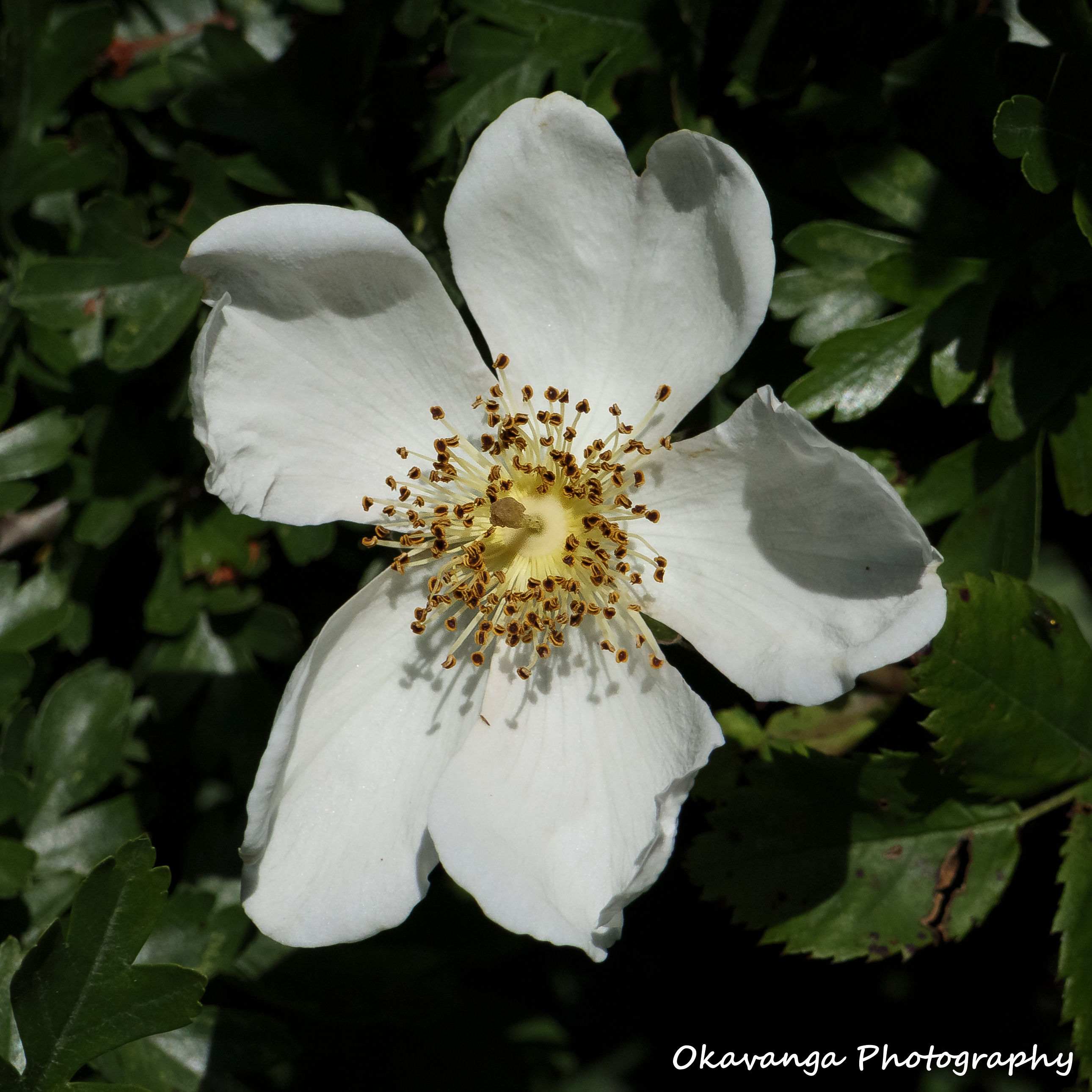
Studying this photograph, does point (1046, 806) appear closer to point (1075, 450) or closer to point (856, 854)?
point (856, 854)

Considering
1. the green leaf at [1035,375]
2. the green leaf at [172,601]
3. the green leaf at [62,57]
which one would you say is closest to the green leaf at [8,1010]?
the green leaf at [172,601]

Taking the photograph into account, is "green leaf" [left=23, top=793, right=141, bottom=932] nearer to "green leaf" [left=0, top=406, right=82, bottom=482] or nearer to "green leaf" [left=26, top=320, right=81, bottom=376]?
"green leaf" [left=0, top=406, right=82, bottom=482]

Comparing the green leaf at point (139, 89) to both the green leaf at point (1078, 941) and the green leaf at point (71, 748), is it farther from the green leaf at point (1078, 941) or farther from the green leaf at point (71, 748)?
the green leaf at point (1078, 941)

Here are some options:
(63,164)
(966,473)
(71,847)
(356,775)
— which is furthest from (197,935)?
(966,473)

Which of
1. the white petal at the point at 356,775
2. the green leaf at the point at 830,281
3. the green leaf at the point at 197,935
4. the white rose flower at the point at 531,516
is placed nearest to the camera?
the white rose flower at the point at 531,516

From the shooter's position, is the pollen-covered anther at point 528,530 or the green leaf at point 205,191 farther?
the green leaf at point 205,191

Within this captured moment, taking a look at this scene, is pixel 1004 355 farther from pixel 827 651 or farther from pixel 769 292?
pixel 827 651

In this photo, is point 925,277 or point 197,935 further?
point 197,935
